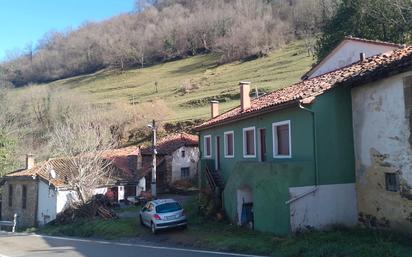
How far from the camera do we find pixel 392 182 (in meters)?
16.2

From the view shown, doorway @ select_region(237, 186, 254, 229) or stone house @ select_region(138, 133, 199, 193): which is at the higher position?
stone house @ select_region(138, 133, 199, 193)

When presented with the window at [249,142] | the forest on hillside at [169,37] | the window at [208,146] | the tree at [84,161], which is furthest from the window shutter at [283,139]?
the forest on hillside at [169,37]

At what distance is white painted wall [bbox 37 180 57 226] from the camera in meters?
34.4

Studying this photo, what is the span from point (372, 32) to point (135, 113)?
110 feet

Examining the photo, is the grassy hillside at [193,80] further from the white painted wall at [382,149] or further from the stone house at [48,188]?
the white painted wall at [382,149]

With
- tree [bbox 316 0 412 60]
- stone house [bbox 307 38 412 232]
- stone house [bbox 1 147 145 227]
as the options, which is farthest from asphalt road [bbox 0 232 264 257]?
tree [bbox 316 0 412 60]

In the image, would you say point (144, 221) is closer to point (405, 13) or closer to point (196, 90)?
point (405, 13)

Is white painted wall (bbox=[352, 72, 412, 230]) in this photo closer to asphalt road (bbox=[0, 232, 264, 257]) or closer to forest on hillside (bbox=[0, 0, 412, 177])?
asphalt road (bbox=[0, 232, 264, 257])

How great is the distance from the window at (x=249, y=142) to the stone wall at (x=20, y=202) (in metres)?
20.0

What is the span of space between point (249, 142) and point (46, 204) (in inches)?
747

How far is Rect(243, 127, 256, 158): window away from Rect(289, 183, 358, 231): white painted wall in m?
5.78

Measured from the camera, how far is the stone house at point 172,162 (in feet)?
140

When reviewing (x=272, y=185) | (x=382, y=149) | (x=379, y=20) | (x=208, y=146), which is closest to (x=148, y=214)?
(x=208, y=146)

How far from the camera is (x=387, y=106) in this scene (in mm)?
16141
